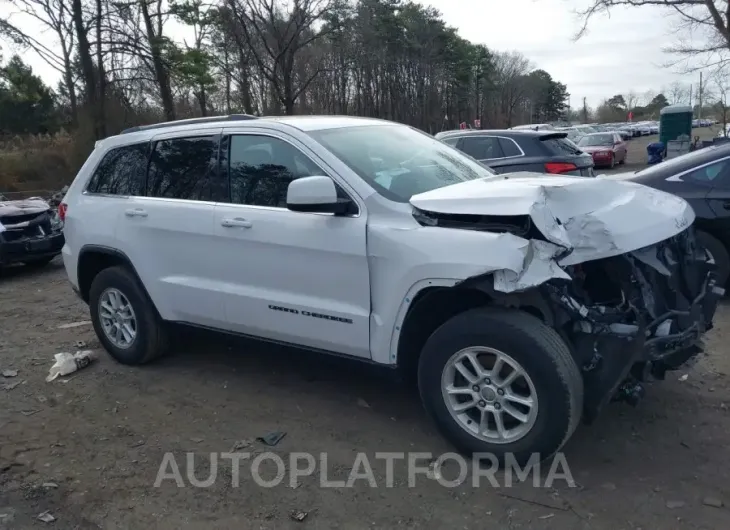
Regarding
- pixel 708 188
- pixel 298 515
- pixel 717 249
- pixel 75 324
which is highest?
pixel 708 188

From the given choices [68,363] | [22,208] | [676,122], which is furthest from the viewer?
[676,122]

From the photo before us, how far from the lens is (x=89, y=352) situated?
560 cm

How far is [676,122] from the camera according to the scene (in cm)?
2456

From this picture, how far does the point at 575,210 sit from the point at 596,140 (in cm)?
2619

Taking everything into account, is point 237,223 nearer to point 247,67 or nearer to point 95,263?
point 95,263

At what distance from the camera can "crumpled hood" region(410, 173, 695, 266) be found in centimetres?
321

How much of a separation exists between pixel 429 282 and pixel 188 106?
3178cm

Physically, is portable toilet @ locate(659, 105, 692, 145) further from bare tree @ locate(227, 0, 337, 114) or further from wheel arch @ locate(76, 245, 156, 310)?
wheel arch @ locate(76, 245, 156, 310)

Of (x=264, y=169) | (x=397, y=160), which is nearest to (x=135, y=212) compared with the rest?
(x=264, y=169)

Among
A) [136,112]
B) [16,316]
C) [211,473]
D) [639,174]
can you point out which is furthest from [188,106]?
[211,473]

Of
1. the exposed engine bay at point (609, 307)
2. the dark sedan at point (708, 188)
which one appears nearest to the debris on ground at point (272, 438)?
the exposed engine bay at point (609, 307)

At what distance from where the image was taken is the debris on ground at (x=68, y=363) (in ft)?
17.3

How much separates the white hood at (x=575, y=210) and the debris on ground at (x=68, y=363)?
3336 millimetres

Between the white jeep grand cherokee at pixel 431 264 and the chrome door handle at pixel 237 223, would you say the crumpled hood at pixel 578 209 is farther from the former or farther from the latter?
the chrome door handle at pixel 237 223
